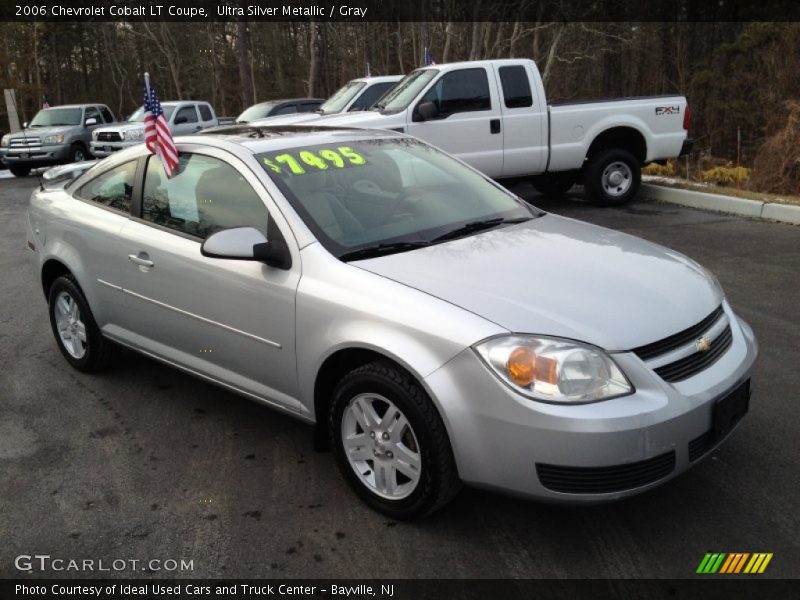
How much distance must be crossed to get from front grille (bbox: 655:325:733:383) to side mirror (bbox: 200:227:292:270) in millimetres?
1673

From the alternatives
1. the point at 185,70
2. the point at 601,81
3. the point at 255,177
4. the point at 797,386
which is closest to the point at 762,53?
the point at 601,81

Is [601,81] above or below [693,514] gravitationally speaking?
above

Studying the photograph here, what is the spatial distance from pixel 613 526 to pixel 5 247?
9.06 m

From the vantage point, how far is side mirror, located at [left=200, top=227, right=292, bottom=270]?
342 centimetres

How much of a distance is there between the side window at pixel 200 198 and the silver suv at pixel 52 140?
1705 centimetres

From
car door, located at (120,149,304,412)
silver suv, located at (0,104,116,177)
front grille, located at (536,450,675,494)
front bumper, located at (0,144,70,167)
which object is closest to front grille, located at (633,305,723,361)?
front grille, located at (536,450,675,494)

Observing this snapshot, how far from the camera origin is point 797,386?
14.2ft

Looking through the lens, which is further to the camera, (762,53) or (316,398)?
(762,53)

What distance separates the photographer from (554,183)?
37.6ft

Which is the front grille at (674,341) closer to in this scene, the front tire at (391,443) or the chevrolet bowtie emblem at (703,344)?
the chevrolet bowtie emblem at (703,344)

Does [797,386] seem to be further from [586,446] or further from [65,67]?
[65,67]

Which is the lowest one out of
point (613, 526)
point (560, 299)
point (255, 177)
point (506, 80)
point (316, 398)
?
point (613, 526)

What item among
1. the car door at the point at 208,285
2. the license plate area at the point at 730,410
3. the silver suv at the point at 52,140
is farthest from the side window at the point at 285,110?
the license plate area at the point at 730,410

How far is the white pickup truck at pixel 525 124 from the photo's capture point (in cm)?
994
